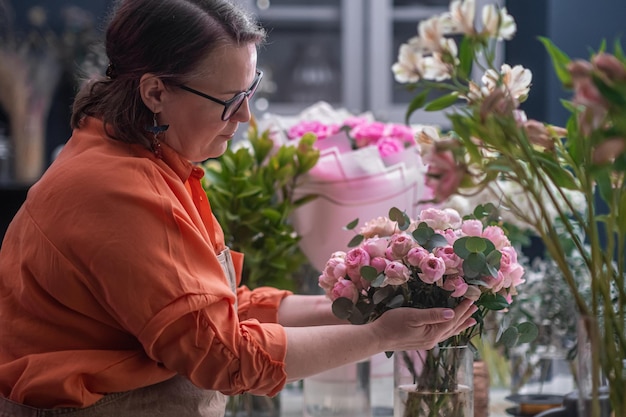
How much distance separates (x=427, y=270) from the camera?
1.32 m

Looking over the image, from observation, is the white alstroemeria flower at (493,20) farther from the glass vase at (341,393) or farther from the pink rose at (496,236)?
the glass vase at (341,393)

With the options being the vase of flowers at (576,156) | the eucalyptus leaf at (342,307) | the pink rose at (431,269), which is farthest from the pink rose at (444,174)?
the eucalyptus leaf at (342,307)

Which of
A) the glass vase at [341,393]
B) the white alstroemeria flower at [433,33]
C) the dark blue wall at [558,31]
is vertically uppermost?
the dark blue wall at [558,31]

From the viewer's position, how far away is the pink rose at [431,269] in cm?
132

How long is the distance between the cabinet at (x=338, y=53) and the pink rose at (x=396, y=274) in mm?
2951

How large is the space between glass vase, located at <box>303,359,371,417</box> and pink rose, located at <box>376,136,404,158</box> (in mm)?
431

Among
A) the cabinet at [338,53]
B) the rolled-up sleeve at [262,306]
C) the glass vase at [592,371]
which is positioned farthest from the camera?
the cabinet at [338,53]

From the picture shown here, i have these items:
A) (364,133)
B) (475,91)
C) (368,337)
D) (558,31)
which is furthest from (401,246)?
(558,31)

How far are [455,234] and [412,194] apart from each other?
585 millimetres

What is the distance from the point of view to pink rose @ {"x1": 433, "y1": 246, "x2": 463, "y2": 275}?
1340 millimetres

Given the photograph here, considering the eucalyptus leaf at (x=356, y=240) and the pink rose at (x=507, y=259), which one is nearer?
the pink rose at (x=507, y=259)

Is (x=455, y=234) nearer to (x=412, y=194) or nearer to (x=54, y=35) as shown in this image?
(x=412, y=194)

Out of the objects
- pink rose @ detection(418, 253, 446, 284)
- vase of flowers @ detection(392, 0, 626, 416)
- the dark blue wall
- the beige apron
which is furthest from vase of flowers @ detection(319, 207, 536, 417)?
the dark blue wall

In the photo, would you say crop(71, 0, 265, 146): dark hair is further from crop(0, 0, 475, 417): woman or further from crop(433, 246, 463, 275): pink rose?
crop(433, 246, 463, 275): pink rose
